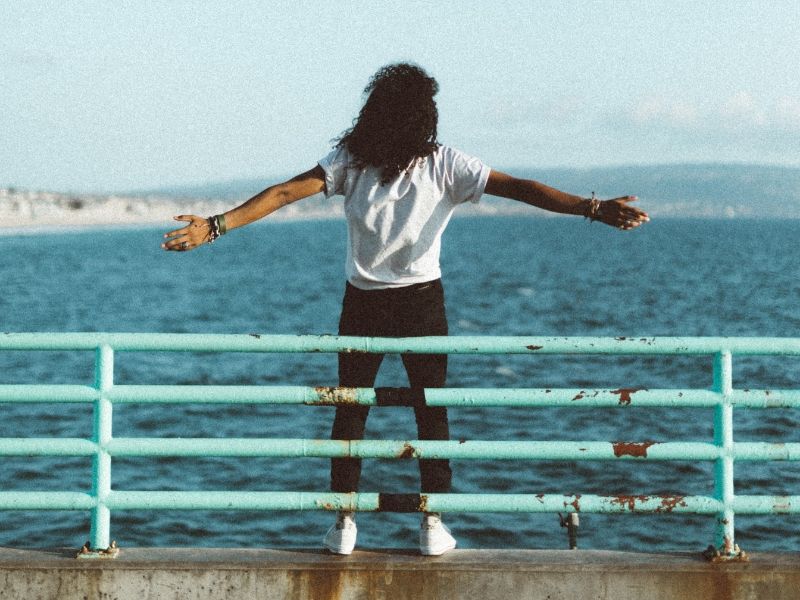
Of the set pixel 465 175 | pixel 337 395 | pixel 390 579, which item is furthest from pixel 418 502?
pixel 465 175

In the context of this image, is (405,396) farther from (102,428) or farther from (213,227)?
(102,428)

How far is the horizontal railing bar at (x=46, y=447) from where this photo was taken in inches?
161

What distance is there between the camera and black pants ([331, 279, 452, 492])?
4.28 metres

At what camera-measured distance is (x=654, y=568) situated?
4090 mm

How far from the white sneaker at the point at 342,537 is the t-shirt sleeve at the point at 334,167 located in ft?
4.30

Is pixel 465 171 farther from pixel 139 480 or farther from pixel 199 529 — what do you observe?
pixel 139 480

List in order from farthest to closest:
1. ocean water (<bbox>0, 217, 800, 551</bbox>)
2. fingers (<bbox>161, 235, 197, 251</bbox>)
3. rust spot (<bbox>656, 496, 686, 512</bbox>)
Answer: ocean water (<bbox>0, 217, 800, 551</bbox>), rust spot (<bbox>656, 496, 686, 512</bbox>), fingers (<bbox>161, 235, 197, 251</bbox>)

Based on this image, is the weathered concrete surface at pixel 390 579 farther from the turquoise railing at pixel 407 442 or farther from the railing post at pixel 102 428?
the railing post at pixel 102 428

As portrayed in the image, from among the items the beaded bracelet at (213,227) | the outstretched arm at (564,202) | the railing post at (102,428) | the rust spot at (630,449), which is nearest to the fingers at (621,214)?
the outstretched arm at (564,202)

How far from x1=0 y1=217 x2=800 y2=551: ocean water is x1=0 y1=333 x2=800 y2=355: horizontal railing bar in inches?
183

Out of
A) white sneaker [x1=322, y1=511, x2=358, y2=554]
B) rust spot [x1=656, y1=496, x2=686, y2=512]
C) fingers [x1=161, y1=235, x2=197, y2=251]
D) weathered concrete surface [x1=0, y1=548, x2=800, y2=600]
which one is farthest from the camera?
white sneaker [x1=322, y1=511, x2=358, y2=554]

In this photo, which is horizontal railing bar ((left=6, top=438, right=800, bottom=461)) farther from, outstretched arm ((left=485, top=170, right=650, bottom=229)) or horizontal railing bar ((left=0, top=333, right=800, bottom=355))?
outstretched arm ((left=485, top=170, right=650, bottom=229))

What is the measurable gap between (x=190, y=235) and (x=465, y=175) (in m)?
1.10

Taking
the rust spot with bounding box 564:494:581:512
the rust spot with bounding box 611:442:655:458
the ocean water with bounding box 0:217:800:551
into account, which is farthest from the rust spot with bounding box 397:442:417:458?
the ocean water with bounding box 0:217:800:551
